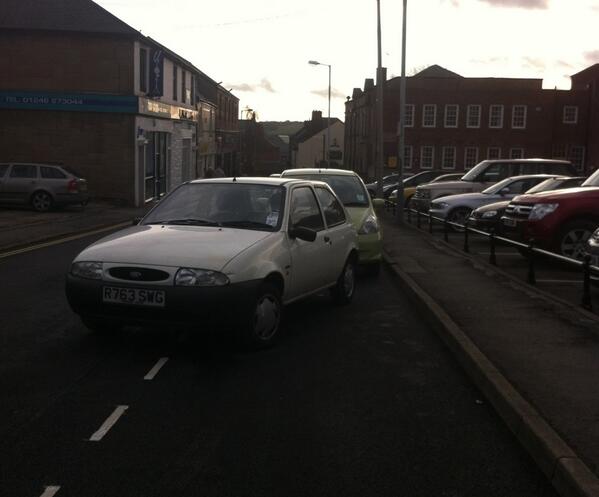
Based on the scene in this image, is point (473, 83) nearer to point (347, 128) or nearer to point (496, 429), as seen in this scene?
point (347, 128)

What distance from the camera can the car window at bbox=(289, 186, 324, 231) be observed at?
784 centimetres

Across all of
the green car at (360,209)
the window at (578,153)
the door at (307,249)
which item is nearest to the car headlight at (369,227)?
the green car at (360,209)

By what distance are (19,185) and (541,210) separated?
18327mm

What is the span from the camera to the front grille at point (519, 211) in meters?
13.2

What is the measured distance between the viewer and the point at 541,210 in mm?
12297

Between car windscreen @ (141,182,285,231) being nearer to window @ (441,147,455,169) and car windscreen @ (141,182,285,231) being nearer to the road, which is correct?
the road

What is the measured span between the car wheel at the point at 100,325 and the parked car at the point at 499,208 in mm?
11122

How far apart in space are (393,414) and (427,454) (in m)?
0.74

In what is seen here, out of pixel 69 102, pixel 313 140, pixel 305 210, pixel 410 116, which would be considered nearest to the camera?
pixel 305 210

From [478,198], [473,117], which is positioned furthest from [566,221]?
[473,117]

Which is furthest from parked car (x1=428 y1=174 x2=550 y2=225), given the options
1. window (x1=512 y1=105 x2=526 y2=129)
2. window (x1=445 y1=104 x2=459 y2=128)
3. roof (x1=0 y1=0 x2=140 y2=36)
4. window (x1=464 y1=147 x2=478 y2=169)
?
window (x1=512 y1=105 x2=526 y2=129)

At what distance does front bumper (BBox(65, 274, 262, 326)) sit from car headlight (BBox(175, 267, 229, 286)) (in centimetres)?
5

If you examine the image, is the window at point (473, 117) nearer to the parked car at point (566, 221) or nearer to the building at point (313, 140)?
the building at point (313, 140)

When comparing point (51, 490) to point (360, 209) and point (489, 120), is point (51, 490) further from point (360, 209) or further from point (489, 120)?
point (489, 120)
